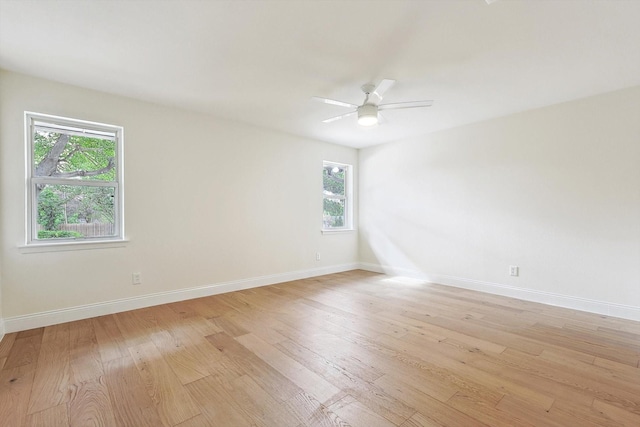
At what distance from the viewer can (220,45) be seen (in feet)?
7.22

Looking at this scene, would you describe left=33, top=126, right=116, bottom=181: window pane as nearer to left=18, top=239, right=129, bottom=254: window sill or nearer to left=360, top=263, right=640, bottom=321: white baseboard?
left=18, top=239, right=129, bottom=254: window sill

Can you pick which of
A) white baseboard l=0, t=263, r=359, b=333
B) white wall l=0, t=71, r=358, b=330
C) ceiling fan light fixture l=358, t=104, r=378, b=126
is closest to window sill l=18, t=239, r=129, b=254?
white wall l=0, t=71, r=358, b=330

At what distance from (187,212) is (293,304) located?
1.77 meters

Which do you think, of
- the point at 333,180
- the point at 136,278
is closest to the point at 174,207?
the point at 136,278

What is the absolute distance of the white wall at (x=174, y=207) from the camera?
8.65ft

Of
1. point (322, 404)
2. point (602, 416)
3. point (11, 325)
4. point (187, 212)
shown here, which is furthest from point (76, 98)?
point (602, 416)

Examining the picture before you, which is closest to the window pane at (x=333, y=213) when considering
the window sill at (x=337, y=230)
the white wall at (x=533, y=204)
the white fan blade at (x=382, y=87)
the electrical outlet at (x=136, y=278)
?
the window sill at (x=337, y=230)

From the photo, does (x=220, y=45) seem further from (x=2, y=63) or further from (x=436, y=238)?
(x=436, y=238)

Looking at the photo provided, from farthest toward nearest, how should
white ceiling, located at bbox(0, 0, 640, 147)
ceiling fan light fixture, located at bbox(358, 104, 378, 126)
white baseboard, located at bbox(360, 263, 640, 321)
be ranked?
1. white baseboard, located at bbox(360, 263, 640, 321)
2. ceiling fan light fixture, located at bbox(358, 104, 378, 126)
3. white ceiling, located at bbox(0, 0, 640, 147)

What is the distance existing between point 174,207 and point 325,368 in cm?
264

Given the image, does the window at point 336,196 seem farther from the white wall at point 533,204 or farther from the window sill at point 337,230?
the white wall at point 533,204

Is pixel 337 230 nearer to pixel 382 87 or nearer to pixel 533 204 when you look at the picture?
pixel 533 204

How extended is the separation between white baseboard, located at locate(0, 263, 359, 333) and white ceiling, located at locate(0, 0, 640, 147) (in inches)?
89.8

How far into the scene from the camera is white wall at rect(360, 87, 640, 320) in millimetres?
3016
